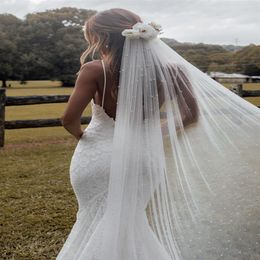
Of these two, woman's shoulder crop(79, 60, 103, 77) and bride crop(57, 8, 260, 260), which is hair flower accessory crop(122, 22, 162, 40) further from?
woman's shoulder crop(79, 60, 103, 77)

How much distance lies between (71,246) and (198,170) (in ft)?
2.99

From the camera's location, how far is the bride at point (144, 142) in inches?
92.3

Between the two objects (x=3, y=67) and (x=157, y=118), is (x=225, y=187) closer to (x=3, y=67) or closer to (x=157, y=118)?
(x=157, y=118)

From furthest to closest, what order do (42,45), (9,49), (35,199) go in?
1. (9,49)
2. (42,45)
3. (35,199)

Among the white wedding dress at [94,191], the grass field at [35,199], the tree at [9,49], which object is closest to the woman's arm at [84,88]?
the white wedding dress at [94,191]

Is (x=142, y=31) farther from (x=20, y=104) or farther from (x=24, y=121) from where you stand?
(x=20, y=104)

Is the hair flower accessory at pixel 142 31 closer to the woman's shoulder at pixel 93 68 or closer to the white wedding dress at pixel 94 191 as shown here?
the woman's shoulder at pixel 93 68

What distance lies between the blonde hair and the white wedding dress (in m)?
0.25

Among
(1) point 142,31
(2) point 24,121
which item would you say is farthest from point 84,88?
(2) point 24,121

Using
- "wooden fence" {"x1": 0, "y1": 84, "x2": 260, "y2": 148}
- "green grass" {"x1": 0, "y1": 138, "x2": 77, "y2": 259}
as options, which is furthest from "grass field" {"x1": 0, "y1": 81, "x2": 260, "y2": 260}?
"wooden fence" {"x1": 0, "y1": 84, "x2": 260, "y2": 148}

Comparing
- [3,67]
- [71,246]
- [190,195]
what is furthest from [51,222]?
[3,67]

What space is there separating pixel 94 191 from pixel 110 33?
2.94ft

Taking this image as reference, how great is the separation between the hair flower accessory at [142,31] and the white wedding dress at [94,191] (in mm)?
432

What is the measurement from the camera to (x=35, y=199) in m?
5.26
